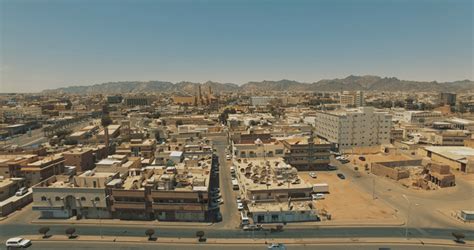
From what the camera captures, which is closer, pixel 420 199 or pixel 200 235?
pixel 200 235

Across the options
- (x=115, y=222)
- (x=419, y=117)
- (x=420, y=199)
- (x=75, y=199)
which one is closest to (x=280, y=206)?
(x=115, y=222)

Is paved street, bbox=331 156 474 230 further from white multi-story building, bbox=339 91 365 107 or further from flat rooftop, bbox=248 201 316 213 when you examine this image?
white multi-story building, bbox=339 91 365 107

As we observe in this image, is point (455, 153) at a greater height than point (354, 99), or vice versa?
point (354, 99)

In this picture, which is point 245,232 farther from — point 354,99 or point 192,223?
point 354,99

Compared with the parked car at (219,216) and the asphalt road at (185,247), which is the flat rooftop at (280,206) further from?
the asphalt road at (185,247)

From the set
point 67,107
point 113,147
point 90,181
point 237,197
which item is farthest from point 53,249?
point 67,107
